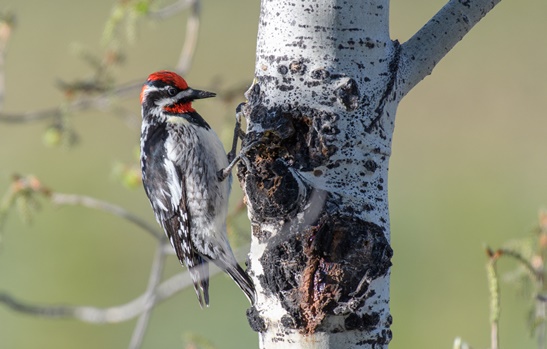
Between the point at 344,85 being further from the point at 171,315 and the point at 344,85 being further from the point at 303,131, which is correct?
the point at 171,315

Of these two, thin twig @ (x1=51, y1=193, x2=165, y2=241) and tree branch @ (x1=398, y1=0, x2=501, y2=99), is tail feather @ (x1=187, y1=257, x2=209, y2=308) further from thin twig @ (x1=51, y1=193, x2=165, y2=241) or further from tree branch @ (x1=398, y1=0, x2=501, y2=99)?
tree branch @ (x1=398, y1=0, x2=501, y2=99)

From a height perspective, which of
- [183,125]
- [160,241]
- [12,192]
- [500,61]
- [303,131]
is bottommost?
[303,131]

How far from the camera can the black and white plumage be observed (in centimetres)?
353

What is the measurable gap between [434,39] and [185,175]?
1706 mm

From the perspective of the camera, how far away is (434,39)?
2.07 meters

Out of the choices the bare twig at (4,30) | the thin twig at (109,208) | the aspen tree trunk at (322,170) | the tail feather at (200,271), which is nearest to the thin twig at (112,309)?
the thin twig at (109,208)

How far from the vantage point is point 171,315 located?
6.88 meters

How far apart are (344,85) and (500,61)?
30.9ft

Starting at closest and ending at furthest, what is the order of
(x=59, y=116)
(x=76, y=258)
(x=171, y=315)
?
(x=59, y=116)
(x=171, y=315)
(x=76, y=258)

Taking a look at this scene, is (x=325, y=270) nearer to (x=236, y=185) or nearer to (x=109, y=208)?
(x=109, y=208)

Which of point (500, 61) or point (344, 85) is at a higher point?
point (500, 61)

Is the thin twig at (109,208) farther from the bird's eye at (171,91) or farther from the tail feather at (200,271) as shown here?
the bird's eye at (171,91)

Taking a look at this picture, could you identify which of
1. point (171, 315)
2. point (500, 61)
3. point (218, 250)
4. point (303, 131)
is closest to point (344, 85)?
point (303, 131)

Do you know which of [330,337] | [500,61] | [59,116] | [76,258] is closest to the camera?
[330,337]
